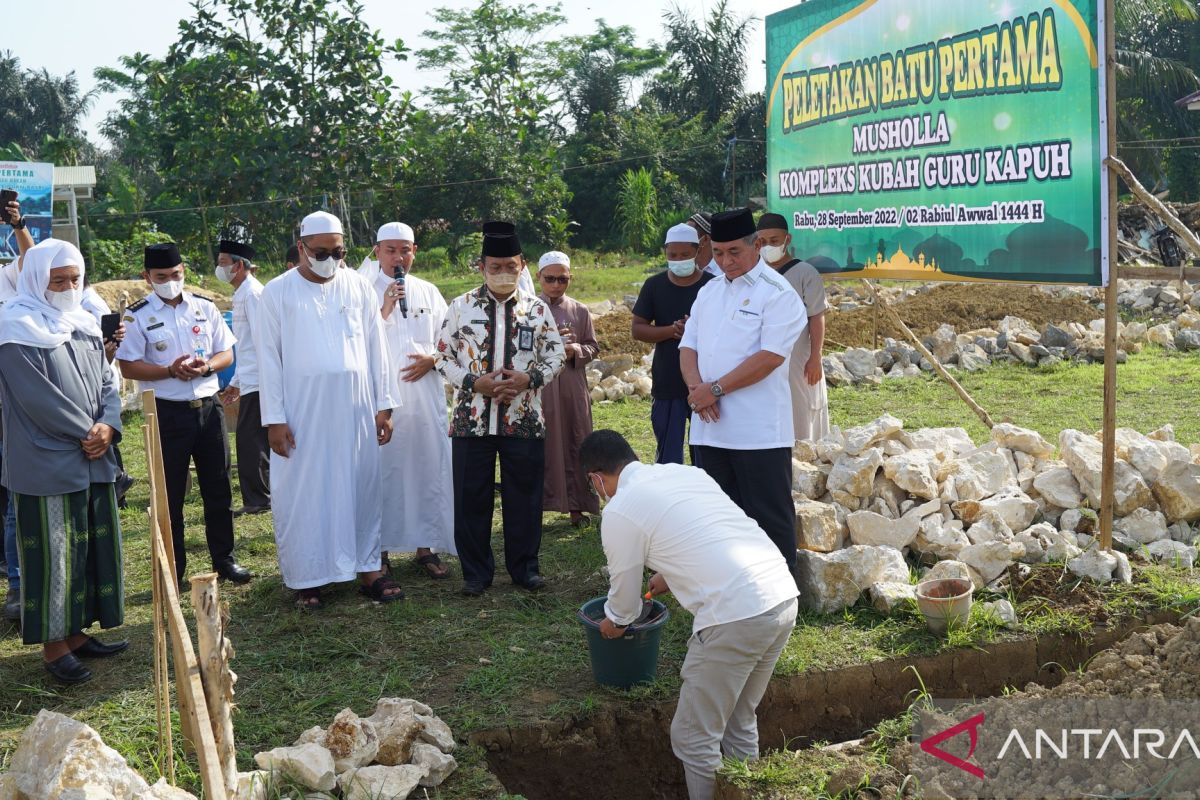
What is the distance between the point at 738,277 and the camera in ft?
16.6

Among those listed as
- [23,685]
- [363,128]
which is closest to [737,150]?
[363,128]

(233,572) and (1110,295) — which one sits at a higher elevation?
(1110,295)

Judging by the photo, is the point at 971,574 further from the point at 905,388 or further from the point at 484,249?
Result: the point at 905,388

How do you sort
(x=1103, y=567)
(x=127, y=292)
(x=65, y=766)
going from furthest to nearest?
(x=127, y=292) < (x=1103, y=567) < (x=65, y=766)

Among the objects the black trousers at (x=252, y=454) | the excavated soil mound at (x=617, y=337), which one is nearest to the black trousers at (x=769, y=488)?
the black trousers at (x=252, y=454)

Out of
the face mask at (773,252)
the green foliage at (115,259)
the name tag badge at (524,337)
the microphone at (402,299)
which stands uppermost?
the green foliage at (115,259)

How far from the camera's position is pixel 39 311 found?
473 centimetres

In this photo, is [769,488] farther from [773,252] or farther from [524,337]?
[773,252]

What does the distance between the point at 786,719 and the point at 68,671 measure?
308cm

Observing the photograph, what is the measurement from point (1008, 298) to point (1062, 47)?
11083 mm

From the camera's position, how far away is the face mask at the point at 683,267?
6.23m

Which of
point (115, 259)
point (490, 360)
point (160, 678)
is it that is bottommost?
point (160, 678)

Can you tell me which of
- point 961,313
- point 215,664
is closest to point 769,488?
point 215,664

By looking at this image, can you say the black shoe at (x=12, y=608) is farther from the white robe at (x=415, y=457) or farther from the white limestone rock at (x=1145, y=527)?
the white limestone rock at (x=1145, y=527)
